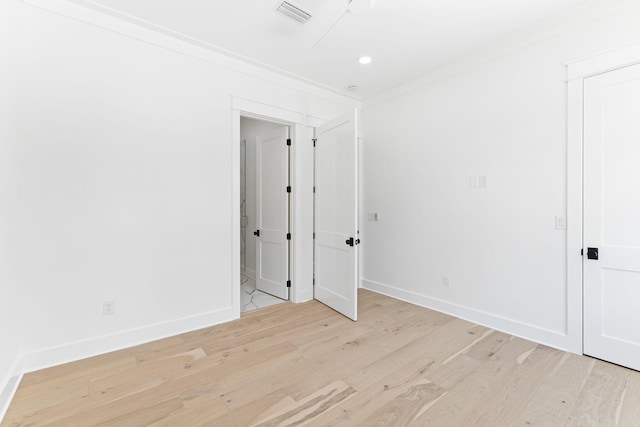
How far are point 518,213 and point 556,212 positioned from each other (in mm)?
290

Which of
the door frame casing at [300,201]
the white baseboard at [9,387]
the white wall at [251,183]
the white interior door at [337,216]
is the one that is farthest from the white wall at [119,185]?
the white wall at [251,183]

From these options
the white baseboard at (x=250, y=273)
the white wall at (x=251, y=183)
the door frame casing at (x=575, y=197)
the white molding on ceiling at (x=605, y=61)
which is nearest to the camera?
the white molding on ceiling at (x=605, y=61)

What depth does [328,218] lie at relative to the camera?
3.62 m

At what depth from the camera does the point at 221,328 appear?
9.56ft

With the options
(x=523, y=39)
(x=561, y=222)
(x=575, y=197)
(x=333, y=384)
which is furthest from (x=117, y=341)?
(x=523, y=39)

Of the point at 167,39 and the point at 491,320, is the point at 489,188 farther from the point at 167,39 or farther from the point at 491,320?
the point at 167,39

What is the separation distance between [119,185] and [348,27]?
2.51 metres

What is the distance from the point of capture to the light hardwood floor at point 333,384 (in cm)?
170

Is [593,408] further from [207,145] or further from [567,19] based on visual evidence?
[207,145]

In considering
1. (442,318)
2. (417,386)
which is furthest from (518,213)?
(417,386)

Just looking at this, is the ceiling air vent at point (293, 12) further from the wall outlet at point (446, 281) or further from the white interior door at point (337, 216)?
the wall outlet at point (446, 281)

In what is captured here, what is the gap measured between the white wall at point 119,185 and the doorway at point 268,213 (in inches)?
31.6

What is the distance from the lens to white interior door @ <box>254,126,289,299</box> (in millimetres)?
3783

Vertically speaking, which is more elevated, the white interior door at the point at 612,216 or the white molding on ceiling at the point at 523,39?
the white molding on ceiling at the point at 523,39
